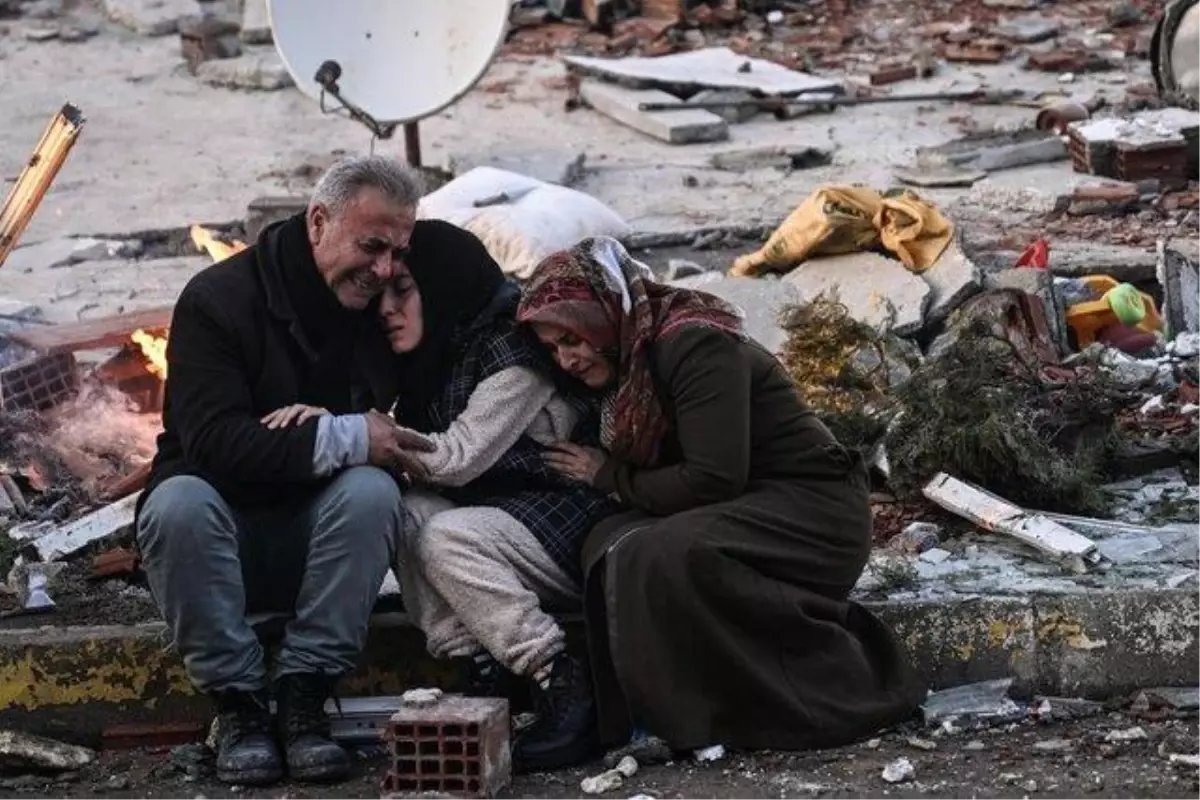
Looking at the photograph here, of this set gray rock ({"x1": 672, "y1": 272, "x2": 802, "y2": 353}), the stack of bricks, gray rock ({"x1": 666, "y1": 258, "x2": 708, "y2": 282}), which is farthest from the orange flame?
the stack of bricks

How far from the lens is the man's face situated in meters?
6.15

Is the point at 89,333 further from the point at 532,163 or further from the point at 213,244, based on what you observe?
the point at 532,163

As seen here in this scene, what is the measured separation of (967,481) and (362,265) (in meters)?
2.19

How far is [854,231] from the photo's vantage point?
9695mm

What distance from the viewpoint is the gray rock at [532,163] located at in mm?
13430

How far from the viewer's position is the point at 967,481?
7379mm

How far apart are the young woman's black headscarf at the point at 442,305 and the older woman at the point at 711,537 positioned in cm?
22

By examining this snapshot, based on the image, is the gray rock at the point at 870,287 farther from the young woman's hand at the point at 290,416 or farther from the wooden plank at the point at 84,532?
the young woman's hand at the point at 290,416

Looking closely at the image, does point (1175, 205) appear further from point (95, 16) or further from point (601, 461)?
point (95, 16)

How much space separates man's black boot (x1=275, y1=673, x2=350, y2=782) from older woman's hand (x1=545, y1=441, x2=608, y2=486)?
810mm

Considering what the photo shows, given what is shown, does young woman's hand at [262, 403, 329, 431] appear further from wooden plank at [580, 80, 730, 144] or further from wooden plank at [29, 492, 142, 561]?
wooden plank at [580, 80, 730, 144]

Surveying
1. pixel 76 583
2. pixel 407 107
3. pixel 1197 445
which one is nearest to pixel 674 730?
pixel 76 583

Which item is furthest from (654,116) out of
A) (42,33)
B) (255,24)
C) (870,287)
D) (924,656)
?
(924,656)

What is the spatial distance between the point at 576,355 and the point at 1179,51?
8681 mm
